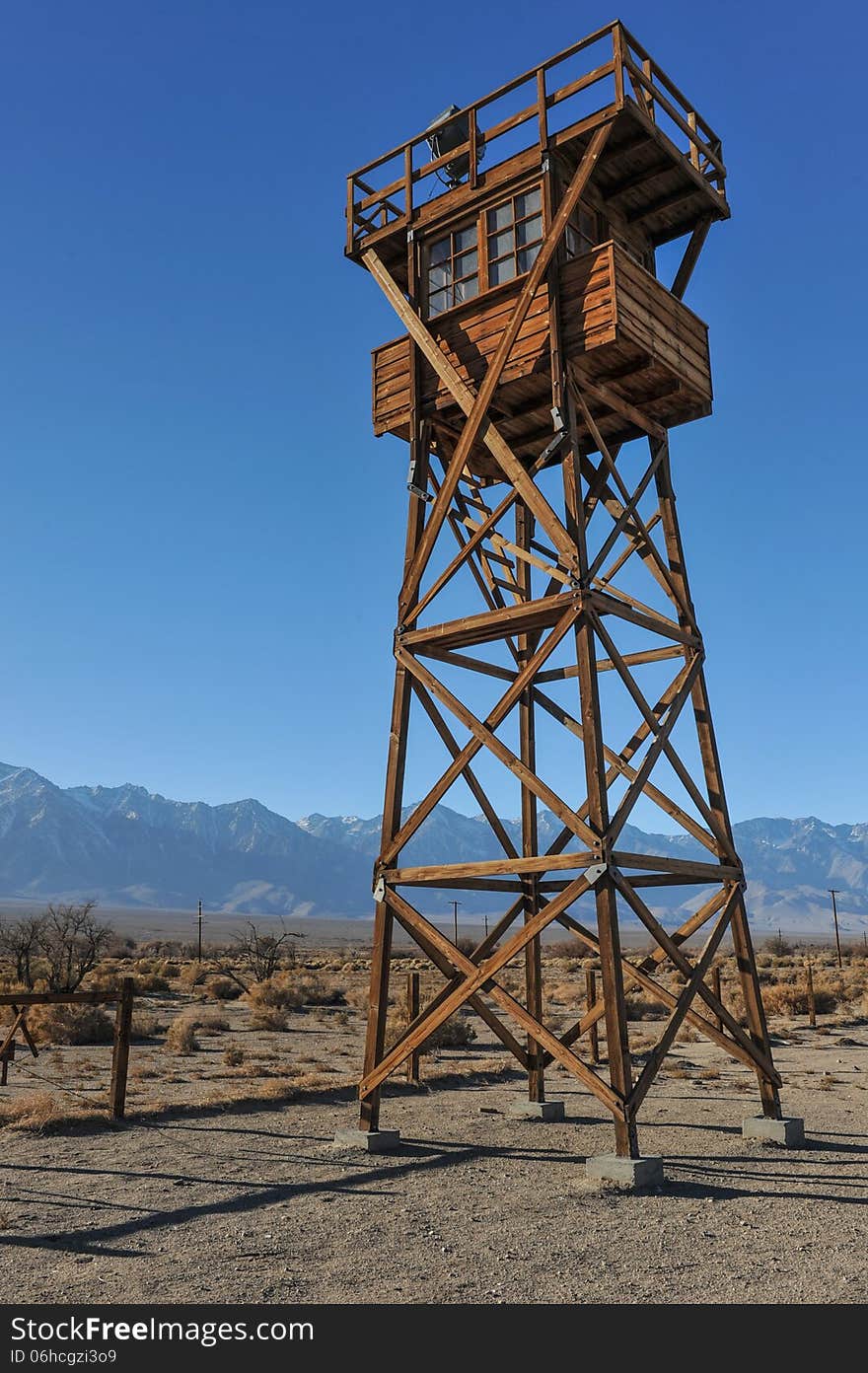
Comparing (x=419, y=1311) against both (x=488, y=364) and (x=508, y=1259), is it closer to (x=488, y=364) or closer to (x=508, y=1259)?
(x=508, y=1259)

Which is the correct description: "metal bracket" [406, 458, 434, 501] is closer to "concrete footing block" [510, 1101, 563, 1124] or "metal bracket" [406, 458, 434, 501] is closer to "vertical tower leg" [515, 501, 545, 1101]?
"vertical tower leg" [515, 501, 545, 1101]

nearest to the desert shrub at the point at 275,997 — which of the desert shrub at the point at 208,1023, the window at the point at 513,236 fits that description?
the desert shrub at the point at 208,1023

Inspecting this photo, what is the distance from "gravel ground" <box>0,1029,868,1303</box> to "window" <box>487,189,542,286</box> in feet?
35.5

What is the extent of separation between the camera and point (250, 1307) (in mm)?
6691

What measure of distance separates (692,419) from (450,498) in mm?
3798

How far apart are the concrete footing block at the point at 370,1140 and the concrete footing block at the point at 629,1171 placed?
289 cm

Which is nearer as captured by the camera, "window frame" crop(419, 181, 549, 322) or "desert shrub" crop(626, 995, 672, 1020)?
"window frame" crop(419, 181, 549, 322)

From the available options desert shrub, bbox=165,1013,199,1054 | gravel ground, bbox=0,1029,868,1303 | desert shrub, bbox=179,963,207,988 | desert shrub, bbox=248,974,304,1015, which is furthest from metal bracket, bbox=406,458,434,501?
desert shrub, bbox=179,963,207,988

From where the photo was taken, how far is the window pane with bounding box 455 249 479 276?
14664 millimetres

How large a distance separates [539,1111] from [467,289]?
36.9 feet

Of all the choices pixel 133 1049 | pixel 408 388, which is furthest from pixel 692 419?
pixel 133 1049

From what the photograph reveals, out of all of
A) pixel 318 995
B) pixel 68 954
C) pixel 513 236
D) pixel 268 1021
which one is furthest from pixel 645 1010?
pixel 513 236

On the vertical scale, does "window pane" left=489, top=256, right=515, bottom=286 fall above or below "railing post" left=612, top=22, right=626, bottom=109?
below

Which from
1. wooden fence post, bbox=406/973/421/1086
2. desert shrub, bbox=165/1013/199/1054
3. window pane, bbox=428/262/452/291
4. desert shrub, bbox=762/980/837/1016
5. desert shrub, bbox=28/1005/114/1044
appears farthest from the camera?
desert shrub, bbox=762/980/837/1016
